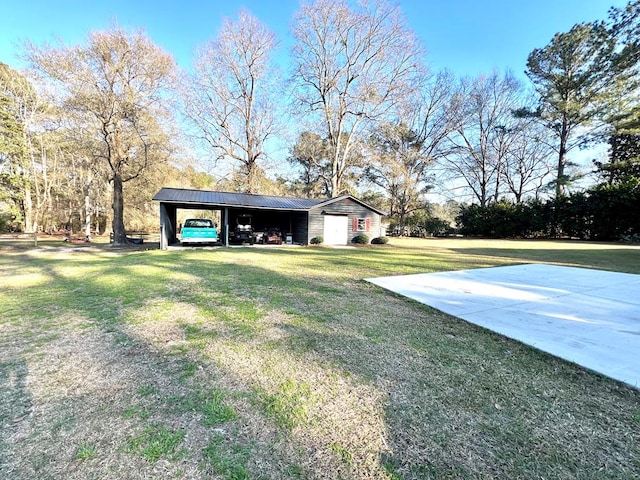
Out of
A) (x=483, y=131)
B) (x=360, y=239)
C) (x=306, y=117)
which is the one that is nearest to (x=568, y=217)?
(x=483, y=131)

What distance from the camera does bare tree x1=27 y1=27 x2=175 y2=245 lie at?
13.5 metres


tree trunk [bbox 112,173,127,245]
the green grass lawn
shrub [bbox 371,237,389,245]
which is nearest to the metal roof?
tree trunk [bbox 112,173,127,245]

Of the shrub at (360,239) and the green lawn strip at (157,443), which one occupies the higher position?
the shrub at (360,239)

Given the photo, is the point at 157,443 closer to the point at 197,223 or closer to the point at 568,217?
the point at 197,223

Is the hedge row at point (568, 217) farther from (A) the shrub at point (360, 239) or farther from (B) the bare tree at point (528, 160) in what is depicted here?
(A) the shrub at point (360, 239)

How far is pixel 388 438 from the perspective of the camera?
6.19ft

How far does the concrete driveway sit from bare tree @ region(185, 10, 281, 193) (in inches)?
772

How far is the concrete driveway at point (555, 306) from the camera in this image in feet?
10.3

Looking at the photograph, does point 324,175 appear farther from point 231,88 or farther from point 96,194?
point 96,194

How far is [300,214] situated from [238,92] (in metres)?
11.6

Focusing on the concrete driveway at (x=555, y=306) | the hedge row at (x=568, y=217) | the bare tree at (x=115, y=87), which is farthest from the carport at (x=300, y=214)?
the hedge row at (x=568, y=217)

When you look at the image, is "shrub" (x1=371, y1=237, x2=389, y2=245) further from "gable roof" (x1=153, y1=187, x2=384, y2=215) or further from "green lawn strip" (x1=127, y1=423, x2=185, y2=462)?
"green lawn strip" (x1=127, y1=423, x2=185, y2=462)

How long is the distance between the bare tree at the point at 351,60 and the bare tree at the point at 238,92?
97.8 inches

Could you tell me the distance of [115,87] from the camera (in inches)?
574
